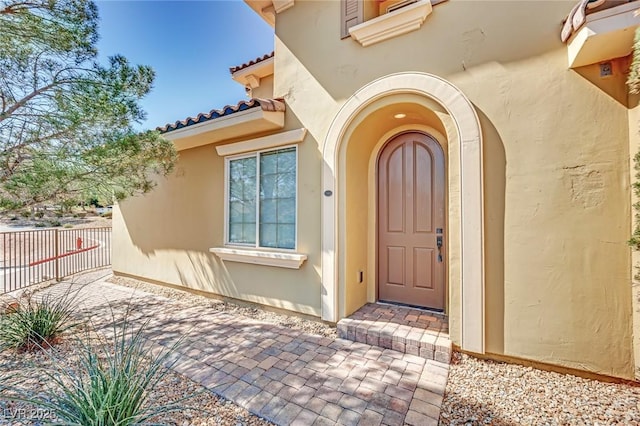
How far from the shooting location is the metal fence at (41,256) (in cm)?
737

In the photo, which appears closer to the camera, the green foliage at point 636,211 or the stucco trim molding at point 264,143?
the green foliage at point 636,211

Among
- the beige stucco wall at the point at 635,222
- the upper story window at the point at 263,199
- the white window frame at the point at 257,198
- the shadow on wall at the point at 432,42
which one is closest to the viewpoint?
the beige stucco wall at the point at 635,222

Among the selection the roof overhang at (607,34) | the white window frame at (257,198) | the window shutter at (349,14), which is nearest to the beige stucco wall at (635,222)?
the roof overhang at (607,34)

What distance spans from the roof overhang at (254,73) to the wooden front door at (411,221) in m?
4.26

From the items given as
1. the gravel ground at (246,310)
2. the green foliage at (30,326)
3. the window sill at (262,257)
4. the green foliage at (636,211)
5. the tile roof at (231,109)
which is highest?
the tile roof at (231,109)

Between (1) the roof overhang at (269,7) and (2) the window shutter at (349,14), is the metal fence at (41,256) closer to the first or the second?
(1) the roof overhang at (269,7)

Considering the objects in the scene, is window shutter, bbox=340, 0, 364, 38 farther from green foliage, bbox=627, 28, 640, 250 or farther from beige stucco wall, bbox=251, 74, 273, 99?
green foliage, bbox=627, 28, 640, 250

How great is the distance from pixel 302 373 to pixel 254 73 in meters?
7.41

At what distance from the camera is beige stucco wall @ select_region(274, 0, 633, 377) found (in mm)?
3039

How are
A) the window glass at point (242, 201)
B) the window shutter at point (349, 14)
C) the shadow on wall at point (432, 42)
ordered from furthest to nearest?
1. the window glass at point (242, 201)
2. the window shutter at point (349, 14)
3. the shadow on wall at point (432, 42)

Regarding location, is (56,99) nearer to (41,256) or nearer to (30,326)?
(30,326)

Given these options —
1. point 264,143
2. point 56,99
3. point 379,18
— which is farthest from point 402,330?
point 56,99

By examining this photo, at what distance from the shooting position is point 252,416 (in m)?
2.66

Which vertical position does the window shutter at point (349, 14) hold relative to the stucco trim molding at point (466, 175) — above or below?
above
